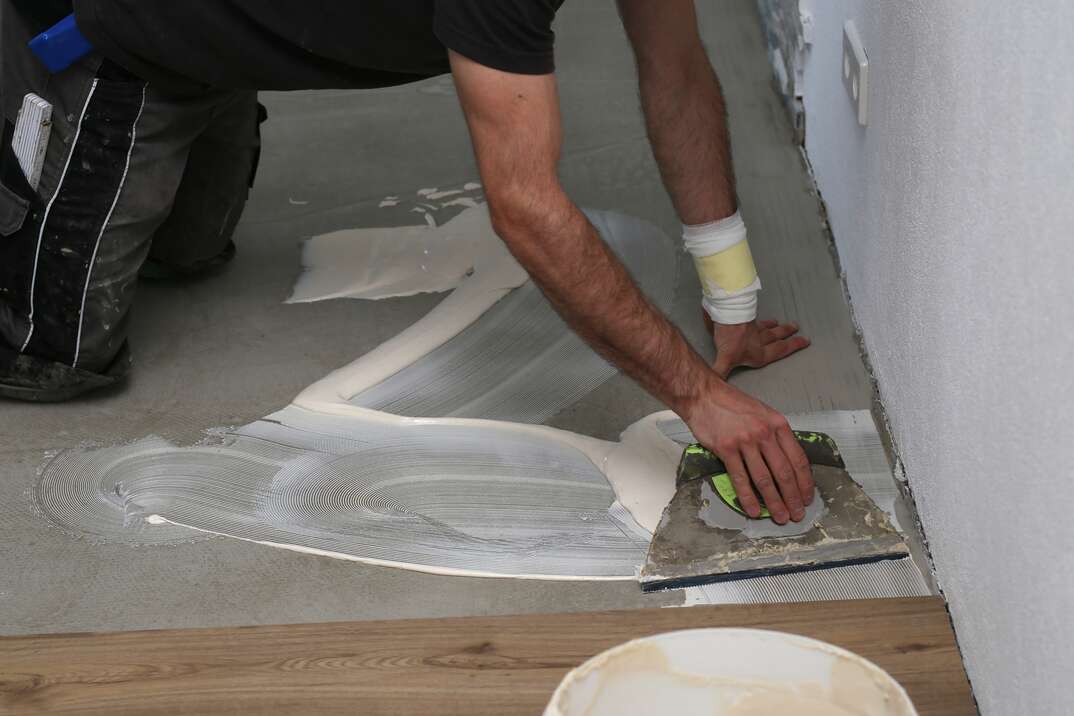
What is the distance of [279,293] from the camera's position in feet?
8.02

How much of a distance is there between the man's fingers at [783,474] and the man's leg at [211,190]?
4.30ft

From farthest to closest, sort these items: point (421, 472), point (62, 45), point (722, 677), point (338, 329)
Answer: point (338, 329) → point (62, 45) → point (421, 472) → point (722, 677)

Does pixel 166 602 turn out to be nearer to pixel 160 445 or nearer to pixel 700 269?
pixel 160 445

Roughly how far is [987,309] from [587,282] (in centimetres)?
54

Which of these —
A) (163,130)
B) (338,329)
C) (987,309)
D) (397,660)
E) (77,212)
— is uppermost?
(987,309)

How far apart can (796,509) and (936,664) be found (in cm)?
32

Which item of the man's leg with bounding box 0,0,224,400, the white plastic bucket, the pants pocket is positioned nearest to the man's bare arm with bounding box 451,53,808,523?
the white plastic bucket

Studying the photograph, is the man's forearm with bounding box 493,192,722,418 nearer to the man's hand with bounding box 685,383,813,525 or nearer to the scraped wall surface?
the man's hand with bounding box 685,383,813,525

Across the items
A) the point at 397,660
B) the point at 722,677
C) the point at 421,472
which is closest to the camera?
the point at 722,677

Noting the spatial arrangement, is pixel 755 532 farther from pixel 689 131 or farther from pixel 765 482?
pixel 689 131

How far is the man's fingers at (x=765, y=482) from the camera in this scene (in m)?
1.61

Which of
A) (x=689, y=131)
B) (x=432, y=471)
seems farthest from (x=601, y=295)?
(x=689, y=131)

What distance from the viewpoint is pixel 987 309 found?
1.30 metres

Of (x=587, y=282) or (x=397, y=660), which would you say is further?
(x=587, y=282)
